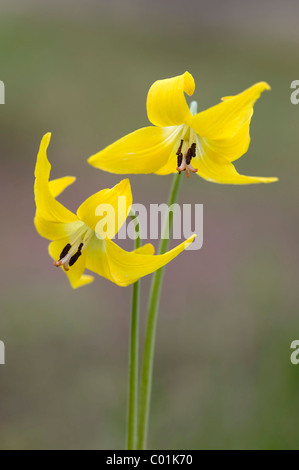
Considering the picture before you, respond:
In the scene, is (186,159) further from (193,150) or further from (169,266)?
(169,266)

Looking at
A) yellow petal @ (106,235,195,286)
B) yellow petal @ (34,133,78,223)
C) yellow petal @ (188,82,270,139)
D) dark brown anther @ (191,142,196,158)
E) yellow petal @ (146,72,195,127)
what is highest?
yellow petal @ (146,72,195,127)

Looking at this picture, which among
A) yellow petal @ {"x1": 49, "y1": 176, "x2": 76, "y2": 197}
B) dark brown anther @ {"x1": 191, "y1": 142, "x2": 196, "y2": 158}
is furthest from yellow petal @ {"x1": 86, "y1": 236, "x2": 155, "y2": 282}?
dark brown anther @ {"x1": 191, "y1": 142, "x2": 196, "y2": 158}

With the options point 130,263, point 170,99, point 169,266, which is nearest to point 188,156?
point 170,99

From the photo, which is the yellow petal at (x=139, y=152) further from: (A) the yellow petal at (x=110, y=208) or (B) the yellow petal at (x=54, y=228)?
(B) the yellow petal at (x=54, y=228)

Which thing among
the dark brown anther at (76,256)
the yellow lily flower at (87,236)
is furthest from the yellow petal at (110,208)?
the dark brown anther at (76,256)

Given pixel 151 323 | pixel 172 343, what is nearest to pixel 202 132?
pixel 151 323

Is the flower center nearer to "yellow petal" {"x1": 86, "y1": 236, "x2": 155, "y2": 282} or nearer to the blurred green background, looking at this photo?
"yellow petal" {"x1": 86, "y1": 236, "x2": 155, "y2": 282}
